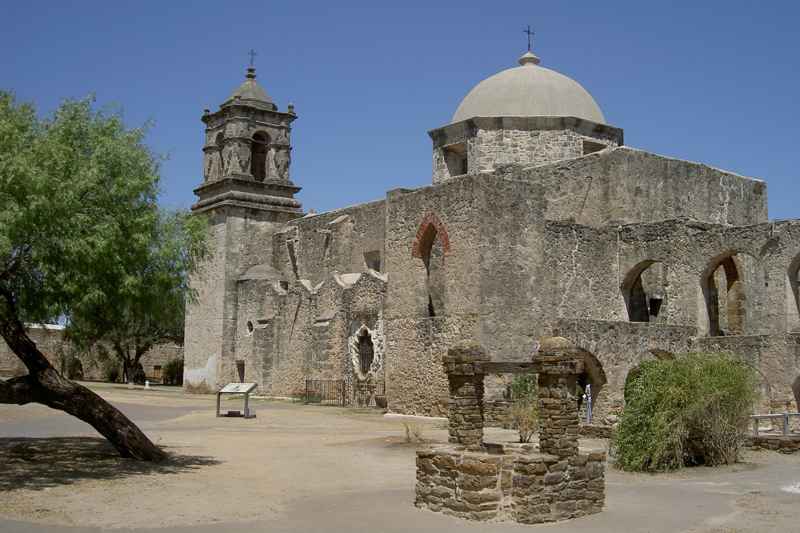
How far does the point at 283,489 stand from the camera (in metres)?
11.2

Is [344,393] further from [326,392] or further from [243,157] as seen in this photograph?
[243,157]

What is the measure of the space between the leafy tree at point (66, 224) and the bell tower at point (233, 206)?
19.9m

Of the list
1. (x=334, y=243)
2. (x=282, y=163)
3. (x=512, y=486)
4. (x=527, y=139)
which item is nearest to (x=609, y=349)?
(x=527, y=139)

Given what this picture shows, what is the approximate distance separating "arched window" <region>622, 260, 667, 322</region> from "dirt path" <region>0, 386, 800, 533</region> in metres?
8.26

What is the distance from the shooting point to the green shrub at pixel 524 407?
15.3 metres

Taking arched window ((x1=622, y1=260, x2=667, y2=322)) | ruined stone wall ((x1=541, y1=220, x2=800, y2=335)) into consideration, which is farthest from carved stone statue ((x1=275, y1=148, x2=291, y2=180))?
arched window ((x1=622, y1=260, x2=667, y2=322))

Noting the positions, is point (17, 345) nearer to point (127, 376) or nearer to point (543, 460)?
point (543, 460)

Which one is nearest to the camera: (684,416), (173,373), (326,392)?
(684,416)

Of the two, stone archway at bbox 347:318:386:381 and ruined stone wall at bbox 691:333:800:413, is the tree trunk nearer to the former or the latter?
stone archway at bbox 347:318:386:381

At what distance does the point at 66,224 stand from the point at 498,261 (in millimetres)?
11944

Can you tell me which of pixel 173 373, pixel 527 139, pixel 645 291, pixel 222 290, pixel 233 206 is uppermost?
pixel 527 139

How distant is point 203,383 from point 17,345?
→ 21643mm

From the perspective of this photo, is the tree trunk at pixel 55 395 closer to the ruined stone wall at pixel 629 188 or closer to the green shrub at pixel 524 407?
the green shrub at pixel 524 407

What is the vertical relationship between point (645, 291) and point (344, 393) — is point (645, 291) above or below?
above
